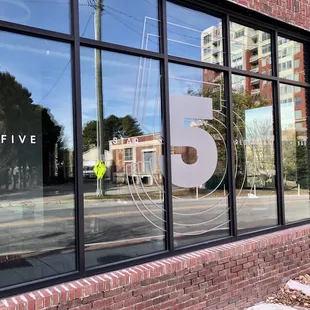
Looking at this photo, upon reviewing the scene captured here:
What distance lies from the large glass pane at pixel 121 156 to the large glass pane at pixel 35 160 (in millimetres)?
219

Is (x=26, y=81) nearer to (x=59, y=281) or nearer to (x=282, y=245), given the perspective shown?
(x=59, y=281)

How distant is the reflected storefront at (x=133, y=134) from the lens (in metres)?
3.43

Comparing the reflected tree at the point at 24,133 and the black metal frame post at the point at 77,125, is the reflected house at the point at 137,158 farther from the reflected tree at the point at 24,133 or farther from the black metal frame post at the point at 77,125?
the reflected tree at the point at 24,133

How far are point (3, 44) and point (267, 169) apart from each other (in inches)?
150

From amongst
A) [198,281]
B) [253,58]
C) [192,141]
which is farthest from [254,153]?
[198,281]

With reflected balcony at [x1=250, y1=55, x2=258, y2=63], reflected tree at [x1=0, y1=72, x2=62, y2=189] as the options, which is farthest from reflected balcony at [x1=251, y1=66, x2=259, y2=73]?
reflected tree at [x1=0, y1=72, x2=62, y2=189]

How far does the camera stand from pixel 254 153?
17.1 feet

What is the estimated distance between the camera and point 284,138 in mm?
5719

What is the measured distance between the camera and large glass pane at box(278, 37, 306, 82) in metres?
5.60

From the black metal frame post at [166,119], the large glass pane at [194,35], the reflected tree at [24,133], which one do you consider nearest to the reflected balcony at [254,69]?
the large glass pane at [194,35]

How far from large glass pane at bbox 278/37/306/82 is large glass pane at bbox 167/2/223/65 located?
1.29m

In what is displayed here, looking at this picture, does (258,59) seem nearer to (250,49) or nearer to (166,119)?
(250,49)

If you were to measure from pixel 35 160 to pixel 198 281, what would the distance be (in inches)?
86.0

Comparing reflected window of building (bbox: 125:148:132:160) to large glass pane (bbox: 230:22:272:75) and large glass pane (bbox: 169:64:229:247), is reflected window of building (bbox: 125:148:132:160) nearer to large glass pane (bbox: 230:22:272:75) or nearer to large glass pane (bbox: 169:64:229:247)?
large glass pane (bbox: 169:64:229:247)
